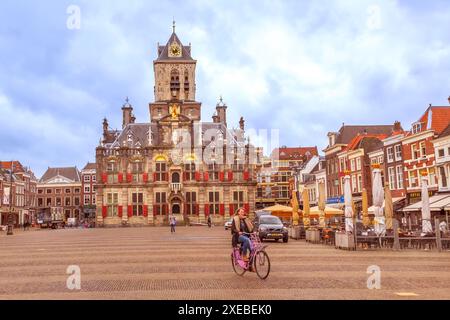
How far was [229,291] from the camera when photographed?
10.1 meters

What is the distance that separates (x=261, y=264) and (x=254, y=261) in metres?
0.25

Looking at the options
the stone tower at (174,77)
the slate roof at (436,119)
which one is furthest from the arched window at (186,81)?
the slate roof at (436,119)

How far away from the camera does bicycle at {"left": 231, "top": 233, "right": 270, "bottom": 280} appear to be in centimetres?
1217

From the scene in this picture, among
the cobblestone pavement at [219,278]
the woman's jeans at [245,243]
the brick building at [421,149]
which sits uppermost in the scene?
the brick building at [421,149]

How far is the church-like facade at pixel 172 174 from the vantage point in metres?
68.4

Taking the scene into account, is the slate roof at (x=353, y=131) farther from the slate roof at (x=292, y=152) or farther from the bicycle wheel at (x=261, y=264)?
the bicycle wheel at (x=261, y=264)

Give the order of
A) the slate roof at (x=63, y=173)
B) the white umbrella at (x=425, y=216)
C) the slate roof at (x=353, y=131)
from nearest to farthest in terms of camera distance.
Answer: the white umbrella at (x=425, y=216) → the slate roof at (x=353, y=131) → the slate roof at (x=63, y=173)

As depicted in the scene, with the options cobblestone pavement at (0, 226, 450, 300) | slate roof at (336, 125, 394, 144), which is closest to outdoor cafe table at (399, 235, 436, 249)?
cobblestone pavement at (0, 226, 450, 300)

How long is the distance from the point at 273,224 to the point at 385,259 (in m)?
11.5

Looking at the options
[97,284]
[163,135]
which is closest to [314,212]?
[97,284]

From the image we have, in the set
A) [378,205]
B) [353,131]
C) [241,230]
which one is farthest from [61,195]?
[241,230]

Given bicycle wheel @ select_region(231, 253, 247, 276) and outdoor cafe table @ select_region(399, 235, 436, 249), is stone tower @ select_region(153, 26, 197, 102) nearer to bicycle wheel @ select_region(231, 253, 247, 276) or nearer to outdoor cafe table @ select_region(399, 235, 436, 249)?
outdoor cafe table @ select_region(399, 235, 436, 249)

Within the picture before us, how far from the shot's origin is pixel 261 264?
12305mm
